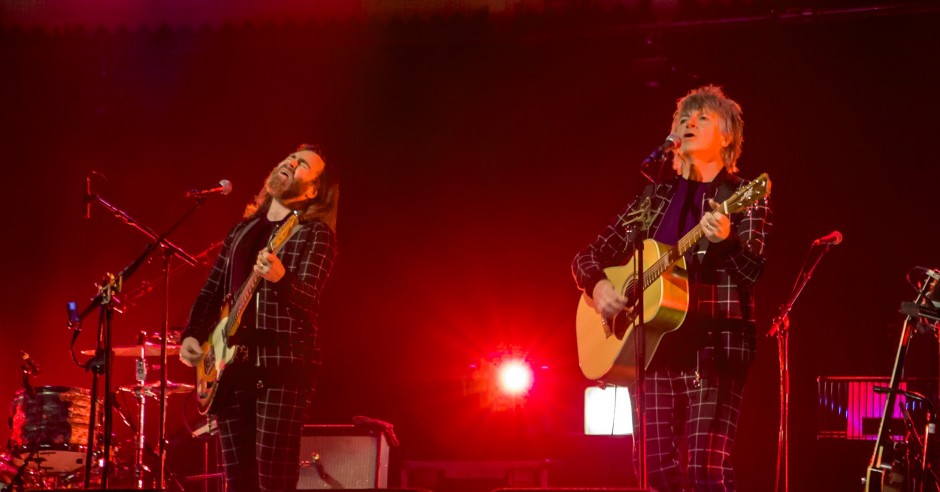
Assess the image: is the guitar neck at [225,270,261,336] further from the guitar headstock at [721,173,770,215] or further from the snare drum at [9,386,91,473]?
the snare drum at [9,386,91,473]

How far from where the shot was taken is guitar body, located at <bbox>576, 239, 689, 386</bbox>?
4406 mm

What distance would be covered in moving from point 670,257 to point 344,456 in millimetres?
3367

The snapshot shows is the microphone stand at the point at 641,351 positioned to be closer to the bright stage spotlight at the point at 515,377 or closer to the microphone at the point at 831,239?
the microphone at the point at 831,239

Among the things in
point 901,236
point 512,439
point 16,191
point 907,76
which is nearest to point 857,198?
point 901,236

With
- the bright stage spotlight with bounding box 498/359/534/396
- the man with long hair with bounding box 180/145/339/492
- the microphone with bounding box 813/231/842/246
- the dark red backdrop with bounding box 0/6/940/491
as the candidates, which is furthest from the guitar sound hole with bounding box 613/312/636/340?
the bright stage spotlight with bounding box 498/359/534/396

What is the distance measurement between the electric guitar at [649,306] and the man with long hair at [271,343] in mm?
1359

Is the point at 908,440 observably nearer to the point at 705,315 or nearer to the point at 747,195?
the point at 705,315

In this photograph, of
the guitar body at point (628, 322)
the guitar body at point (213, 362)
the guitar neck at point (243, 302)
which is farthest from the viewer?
the guitar neck at point (243, 302)

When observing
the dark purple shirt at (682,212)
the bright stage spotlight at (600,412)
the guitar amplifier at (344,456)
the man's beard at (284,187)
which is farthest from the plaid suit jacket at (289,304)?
the bright stage spotlight at (600,412)

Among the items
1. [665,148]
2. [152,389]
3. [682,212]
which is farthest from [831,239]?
[152,389]

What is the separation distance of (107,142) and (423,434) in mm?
3791

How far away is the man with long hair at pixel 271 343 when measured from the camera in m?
4.78

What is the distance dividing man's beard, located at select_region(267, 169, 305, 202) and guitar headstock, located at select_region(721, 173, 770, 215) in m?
Result: 2.14

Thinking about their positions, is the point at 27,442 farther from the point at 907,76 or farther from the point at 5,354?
the point at 907,76
